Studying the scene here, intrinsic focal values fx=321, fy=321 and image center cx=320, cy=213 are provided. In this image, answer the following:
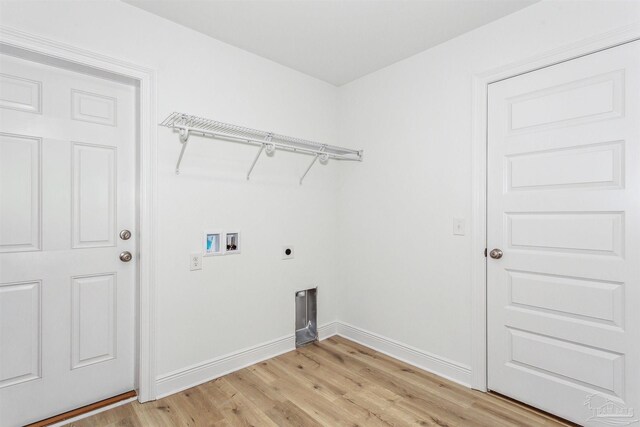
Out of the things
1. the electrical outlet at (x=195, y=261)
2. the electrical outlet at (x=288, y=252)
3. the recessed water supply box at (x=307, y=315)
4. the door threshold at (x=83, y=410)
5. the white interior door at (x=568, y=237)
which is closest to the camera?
the white interior door at (x=568, y=237)

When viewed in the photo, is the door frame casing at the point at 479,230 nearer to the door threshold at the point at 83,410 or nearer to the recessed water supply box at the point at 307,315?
the recessed water supply box at the point at 307,315

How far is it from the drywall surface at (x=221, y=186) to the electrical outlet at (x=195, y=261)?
1.4 inches

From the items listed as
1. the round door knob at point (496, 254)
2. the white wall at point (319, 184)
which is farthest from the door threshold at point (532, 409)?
the round door knob at point (496, 254)

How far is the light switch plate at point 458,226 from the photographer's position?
2248mm

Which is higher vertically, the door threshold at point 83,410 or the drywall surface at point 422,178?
the drywall surface at point 422,178

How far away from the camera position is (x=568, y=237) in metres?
1.82

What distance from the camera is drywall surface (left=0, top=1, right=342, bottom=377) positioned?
1929 mm

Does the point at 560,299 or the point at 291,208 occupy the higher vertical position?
the point at 291,208

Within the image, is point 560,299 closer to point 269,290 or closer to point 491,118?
point 491,118

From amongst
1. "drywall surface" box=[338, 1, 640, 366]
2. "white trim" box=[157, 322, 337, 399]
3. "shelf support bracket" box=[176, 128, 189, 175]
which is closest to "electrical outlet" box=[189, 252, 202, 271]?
"shelf support bracket" box=[176, 128, 189, 175]

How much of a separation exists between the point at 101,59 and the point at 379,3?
1.65 metres

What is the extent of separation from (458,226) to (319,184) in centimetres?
127

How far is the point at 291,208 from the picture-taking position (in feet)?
9.12

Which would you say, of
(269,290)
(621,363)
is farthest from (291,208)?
(621,363)
